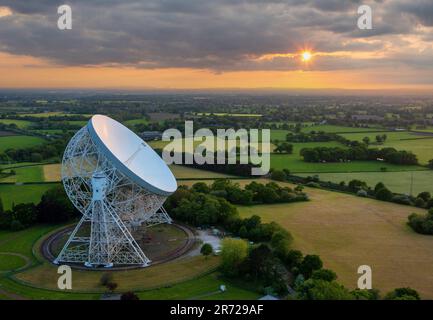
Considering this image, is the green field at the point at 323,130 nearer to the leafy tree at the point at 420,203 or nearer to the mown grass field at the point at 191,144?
the mown grass field at the point at 191,144

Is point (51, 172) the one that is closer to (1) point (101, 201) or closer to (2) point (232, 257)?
(1) point (101, 201)

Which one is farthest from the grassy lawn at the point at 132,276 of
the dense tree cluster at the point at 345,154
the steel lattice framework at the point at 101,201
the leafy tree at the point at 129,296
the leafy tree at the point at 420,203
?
the dense tree cluster at the point at 345,154

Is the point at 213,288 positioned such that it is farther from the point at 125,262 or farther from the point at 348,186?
the point at 348,186

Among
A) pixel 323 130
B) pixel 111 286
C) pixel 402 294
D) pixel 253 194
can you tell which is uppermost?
pixel 323 130

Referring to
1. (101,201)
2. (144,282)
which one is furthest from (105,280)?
(101,201)

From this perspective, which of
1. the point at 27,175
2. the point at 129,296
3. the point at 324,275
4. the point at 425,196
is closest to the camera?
the point at 129,296
